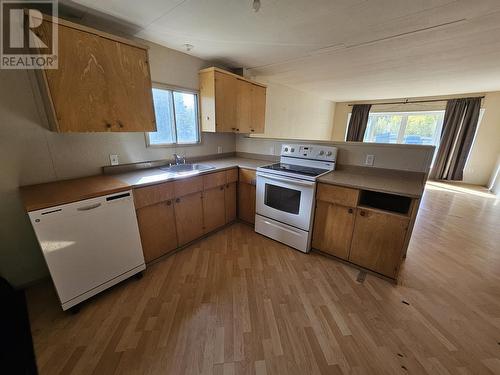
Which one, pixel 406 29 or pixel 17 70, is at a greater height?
pixel 406 29

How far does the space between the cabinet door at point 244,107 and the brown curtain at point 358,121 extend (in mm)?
5372

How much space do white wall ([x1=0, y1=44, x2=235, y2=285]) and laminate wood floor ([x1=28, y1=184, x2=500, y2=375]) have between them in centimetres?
32

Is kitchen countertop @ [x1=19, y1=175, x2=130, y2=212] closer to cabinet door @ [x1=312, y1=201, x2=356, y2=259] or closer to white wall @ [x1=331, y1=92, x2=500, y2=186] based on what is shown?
cabinet door @ [x1=312, y1=201, x2=356, y2=259]

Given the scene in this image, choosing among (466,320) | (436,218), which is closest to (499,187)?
(436,218)

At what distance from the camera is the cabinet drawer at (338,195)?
6.28 ft

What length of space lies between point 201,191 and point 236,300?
1248 millimetres

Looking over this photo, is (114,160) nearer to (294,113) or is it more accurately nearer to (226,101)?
(226,101)

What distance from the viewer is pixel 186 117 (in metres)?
2.73

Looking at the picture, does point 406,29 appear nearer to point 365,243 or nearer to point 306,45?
point 306,45

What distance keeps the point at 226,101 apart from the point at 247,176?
3.57ft

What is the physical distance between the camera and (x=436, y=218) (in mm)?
3248

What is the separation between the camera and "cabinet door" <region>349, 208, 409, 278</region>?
1.77 m

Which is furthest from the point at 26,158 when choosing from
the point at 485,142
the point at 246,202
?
the point at 485,142

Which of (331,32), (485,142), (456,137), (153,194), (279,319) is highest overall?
(331,32)
